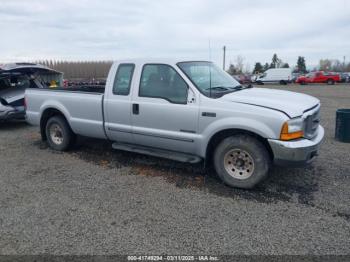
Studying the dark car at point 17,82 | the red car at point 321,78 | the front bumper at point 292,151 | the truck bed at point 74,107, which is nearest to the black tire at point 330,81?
the red car at point 321,78

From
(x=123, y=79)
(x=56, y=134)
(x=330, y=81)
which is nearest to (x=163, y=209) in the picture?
(x=123, y=79)

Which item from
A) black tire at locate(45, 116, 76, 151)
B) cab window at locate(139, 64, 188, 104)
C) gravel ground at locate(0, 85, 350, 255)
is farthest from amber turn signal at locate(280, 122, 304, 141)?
black tire at locate(45, 116, 76, 151)

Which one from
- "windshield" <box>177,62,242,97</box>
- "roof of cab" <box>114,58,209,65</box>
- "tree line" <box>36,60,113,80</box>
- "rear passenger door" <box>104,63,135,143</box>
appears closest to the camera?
"windshield" <box>177,62,242,97</box>

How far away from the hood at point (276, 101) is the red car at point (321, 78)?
115 ft

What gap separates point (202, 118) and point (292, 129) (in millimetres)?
1243

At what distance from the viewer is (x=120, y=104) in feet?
17.0

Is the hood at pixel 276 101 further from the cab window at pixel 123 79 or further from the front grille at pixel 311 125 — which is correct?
the cab window at pixel 123 79

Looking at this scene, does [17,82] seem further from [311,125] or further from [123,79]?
[311,125]

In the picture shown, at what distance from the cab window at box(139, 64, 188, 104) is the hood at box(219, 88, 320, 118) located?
27.4 inches

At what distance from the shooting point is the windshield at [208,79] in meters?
4.56

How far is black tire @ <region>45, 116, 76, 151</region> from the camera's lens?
6.32 meters

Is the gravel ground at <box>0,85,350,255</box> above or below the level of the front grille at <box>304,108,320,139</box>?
below

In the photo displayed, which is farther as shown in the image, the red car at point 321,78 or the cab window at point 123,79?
the red car at point 321,78

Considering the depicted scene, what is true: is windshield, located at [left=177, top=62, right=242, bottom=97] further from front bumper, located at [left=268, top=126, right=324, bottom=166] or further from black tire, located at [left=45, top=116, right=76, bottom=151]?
black tire, located at [left=45, top=116, right=76, bottom=151]
